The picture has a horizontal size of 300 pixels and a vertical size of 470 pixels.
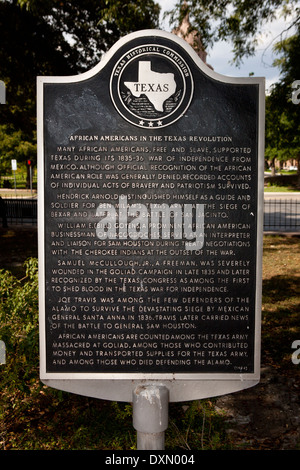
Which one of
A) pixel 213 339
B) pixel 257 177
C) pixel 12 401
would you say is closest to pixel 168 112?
pixel 257 177

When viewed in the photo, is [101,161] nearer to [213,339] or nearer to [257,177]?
[257,177]

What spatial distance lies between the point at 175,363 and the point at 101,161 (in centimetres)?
155

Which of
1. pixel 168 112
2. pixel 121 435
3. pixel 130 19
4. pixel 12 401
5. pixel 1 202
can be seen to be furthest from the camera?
pixel 1 202

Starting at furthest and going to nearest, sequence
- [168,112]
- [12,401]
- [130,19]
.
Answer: [130,19] → [12,401] → [168,112]

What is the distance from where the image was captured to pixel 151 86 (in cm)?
296

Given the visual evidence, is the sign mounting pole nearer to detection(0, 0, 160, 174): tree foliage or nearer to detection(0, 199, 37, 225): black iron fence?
detection(0, 0, 160, 174): tree foliage

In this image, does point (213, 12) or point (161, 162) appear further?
point (213, 12)

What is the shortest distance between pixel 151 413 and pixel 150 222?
135cm

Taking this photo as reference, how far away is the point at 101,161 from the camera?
3057 millimetres
